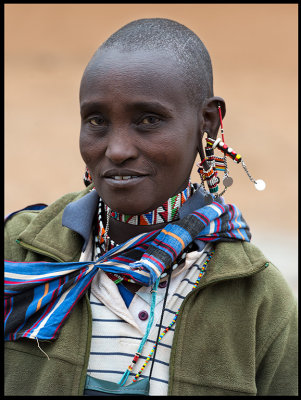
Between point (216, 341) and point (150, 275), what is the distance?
290 mm

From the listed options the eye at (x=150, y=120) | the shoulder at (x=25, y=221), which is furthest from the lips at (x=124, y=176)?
the shoulder at (x=25, y=221)

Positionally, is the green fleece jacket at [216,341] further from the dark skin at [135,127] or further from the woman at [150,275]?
the dark skin at [135,127]

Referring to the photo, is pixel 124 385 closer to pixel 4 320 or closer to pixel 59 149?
pixel 4 320

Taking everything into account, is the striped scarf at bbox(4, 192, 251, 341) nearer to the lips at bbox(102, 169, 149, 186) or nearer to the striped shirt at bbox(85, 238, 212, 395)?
the striped shirt at bbox(85, 238, 212, 395)

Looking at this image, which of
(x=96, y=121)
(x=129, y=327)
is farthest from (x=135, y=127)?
(x=129, y=327)

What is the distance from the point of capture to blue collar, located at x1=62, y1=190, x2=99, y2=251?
187cm

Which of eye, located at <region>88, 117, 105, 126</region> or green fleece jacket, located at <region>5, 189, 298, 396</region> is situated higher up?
eye, located at <region>88, 117, 105, 126</region>

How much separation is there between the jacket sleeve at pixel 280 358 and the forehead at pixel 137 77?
0.76m

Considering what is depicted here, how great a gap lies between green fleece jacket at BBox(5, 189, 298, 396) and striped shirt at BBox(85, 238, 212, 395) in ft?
0.12

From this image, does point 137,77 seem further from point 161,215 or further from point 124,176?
point 161,215

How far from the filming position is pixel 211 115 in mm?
1847

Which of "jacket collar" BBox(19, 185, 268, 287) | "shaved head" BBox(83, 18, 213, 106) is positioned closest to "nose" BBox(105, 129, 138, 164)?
"shaved head" BBox(83, 18, 213, 106)

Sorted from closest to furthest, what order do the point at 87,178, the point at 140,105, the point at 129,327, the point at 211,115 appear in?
the point at 140,105 < the point at 129,327 < the point at 211,115 < the point at 87,178

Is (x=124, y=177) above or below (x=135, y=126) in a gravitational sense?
below
